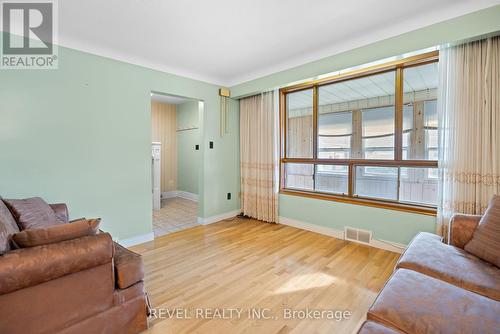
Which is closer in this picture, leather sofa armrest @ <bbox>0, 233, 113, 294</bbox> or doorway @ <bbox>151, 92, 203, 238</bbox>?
leather sofa armrest @ <bbox>0, 233, 113, 294</bbox>

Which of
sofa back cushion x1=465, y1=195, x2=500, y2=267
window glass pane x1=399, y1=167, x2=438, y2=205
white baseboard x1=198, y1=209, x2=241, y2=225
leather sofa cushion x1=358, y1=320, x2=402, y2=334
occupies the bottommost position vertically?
white baseboard x1=198, y1=209, x2=241, y2=225

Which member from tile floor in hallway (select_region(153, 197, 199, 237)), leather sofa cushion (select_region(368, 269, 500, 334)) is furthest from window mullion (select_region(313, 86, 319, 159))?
leather sofa cushion (select_region(368, 269, 500, 334))

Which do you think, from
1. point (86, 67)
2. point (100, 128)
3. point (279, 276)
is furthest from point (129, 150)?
point (279, 276)

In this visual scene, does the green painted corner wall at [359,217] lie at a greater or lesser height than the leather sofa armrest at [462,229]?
lesser

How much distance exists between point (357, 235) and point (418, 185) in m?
0.99

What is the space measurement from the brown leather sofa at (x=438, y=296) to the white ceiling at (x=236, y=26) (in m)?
2.18

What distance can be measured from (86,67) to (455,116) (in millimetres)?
4126

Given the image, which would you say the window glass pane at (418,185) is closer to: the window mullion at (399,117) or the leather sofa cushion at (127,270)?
the window mullion at (399,117)

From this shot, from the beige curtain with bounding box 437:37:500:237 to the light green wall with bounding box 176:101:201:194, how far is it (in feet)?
15.6

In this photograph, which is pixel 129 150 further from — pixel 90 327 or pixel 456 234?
pixel 456 234

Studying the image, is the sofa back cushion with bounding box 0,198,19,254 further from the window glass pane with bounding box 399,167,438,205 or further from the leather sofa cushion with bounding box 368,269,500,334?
the window glass pane with bounding box 399,167,438,205

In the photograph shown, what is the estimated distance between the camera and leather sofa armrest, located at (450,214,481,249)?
1.84 metres

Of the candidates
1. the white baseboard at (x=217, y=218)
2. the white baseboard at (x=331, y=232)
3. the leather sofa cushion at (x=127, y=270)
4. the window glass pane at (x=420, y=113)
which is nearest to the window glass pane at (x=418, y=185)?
the window glass pane at (x=420, y=113)

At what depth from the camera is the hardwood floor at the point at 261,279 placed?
5.58 feet
